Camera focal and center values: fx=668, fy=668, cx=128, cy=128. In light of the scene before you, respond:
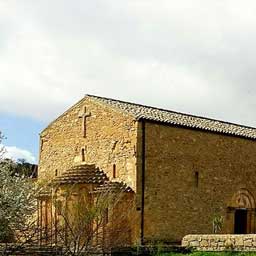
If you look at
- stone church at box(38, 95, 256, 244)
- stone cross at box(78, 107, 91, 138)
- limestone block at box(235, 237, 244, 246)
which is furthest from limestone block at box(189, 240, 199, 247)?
stone cross at box(78, 107, 91, 138)

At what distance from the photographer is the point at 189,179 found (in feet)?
106

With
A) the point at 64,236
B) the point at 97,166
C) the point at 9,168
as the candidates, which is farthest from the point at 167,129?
the point at 9,168

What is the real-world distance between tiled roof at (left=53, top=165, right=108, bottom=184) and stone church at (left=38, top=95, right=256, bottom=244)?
0.05 metres

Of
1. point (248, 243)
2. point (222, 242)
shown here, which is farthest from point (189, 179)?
point (248, 243)

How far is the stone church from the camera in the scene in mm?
30516

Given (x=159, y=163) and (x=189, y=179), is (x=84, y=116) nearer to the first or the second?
(x=159, y=163)

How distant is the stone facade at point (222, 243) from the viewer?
23.2 m

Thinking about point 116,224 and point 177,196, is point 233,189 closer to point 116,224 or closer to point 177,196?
point 177,196

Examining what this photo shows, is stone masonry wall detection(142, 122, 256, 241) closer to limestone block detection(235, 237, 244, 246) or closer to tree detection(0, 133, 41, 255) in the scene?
limestone block detection(235, 237, 244, 246)

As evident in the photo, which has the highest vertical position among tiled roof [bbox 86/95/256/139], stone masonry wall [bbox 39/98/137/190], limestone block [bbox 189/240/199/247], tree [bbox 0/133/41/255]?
tiled roof [bbox 86/95/256/139]

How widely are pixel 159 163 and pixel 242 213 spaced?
21.9 feet

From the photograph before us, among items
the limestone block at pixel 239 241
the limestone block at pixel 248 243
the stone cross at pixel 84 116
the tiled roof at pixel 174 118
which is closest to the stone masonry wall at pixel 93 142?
the stone cross at pixel 84 116

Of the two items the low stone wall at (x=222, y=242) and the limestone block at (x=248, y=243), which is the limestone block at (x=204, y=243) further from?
the limestone block at (x=248, y=243)

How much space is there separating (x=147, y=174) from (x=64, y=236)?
10724 mm
